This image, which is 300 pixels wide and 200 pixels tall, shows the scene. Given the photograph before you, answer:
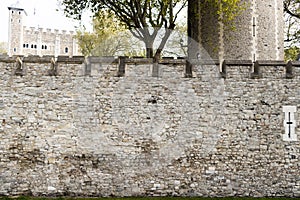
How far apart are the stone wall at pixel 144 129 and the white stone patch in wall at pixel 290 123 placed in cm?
10

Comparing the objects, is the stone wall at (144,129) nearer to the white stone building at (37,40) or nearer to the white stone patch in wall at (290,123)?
the white stone patch in wall at (290,123)

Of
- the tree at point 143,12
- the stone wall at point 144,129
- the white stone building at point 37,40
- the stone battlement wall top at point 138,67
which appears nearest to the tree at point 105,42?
the tree at point 143,12

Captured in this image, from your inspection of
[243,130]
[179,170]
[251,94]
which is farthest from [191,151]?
[251,94]

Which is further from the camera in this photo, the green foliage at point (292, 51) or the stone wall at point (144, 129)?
the green foliage at point (292, 51)

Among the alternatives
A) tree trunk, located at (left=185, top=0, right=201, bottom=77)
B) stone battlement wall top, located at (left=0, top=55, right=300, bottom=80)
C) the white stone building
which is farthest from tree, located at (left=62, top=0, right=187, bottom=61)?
the white stone building

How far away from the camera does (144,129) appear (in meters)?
8.34

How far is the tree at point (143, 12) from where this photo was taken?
13.3m

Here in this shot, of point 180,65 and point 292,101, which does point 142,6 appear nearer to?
point 180,65

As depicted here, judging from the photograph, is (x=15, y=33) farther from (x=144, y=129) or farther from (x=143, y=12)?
(x=144, y=129)

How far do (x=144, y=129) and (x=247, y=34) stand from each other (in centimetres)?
685

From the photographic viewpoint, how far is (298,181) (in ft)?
26.9

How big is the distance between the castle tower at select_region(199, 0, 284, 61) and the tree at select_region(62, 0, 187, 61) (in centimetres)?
145

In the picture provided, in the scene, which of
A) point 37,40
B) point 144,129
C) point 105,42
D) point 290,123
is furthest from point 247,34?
point 37,40

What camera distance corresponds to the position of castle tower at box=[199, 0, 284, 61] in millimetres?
13039
